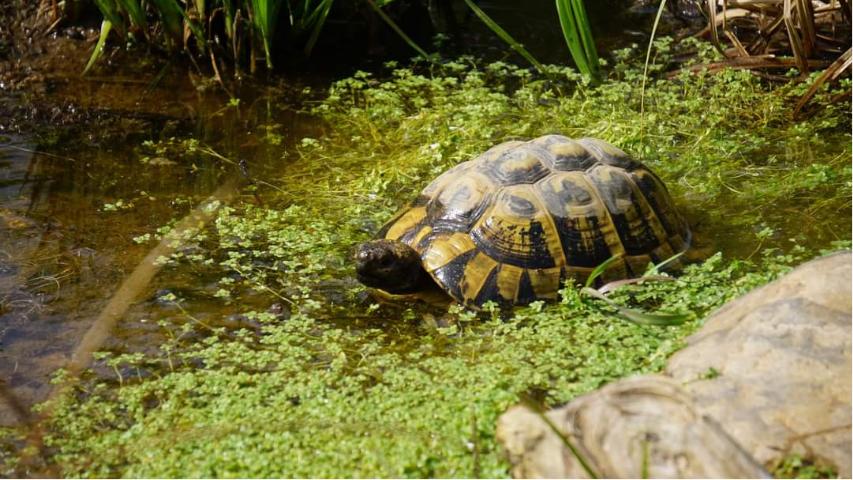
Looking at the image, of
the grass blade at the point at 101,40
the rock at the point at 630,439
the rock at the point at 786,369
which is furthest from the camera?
the grass blade at the point at 101,40

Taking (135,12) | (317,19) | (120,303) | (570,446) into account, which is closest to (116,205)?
(120,303)

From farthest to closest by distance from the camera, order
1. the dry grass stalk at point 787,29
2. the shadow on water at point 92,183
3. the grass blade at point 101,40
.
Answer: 1. the grass blade at point 101,40
2. the dry grass stalk at point 787,29
3. the shadow on water at point 92,183

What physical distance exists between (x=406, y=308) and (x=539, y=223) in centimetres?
69

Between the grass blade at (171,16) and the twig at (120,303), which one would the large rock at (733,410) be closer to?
the twig at (120,303)

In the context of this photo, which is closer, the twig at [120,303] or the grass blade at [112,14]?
the twig at [120,303]

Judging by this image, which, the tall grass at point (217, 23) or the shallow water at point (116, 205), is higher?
the tall grass at point (217, 23)

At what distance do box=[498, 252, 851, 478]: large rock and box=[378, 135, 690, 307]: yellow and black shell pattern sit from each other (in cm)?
130

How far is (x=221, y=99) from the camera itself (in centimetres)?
668

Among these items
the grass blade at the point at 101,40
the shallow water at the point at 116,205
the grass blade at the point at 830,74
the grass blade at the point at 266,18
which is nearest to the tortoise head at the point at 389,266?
the shallow water at the point at 116,205

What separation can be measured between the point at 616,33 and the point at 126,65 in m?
3.70

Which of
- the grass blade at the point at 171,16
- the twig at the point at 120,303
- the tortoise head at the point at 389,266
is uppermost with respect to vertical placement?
the grass blade at the point at 171,16

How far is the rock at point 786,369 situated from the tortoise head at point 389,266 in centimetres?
153

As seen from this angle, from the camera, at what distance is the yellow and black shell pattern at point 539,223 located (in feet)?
13.7

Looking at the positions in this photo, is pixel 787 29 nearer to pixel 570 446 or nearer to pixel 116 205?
pixel 116 205
